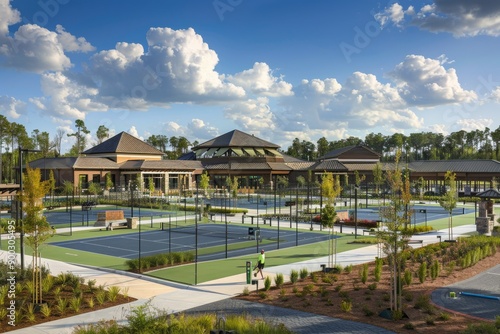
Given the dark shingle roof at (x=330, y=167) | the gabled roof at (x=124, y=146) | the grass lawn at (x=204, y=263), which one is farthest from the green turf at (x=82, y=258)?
the dark shingle roof at (x=330, y=167)

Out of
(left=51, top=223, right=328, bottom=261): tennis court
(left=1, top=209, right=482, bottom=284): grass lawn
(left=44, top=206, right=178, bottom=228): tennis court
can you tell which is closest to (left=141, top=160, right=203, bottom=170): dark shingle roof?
(left=44, top=206, right=178, bottom=228): tennis court

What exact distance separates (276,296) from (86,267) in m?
11.0

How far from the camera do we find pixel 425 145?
6713 inches

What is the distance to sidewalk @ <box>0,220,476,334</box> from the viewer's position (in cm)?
1509

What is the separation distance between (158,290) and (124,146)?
256ft

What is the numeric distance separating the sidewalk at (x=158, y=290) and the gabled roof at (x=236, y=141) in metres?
79.8

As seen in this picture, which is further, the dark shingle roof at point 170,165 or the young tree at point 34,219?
the dark shingle roof at point 170,165

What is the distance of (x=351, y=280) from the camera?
2019 cm

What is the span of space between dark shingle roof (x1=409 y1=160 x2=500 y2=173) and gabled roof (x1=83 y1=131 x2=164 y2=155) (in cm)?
5300

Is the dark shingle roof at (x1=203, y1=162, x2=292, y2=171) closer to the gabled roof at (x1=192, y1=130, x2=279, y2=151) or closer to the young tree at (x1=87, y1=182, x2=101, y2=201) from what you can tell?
the gabled roof at (x1=192, y1=130, x2=279, y2=151)

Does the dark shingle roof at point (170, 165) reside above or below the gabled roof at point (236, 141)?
below

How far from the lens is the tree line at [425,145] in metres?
145

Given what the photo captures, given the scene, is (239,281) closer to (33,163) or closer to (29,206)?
(29,206)

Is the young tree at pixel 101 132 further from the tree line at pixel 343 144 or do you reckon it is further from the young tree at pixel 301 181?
the young tree at pixel 301 181
